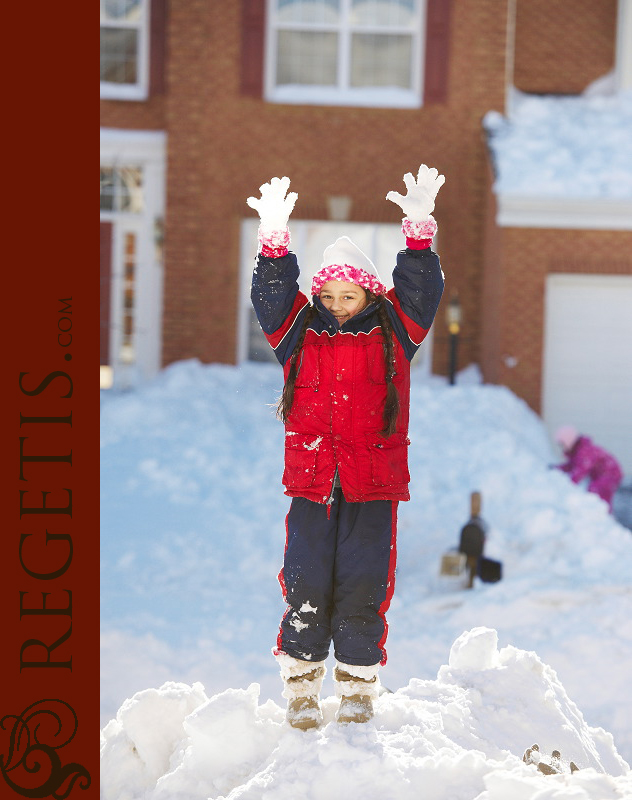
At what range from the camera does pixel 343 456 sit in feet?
12.5

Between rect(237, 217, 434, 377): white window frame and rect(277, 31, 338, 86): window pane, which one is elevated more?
rect(277, 31, 338, 86): window pane

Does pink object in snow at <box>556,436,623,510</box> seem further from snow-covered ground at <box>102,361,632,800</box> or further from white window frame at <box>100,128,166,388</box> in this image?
white window frame at <box>100,128,166,388</box>

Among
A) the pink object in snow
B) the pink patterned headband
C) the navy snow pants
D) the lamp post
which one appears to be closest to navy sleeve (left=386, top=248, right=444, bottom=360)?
the pink patterned headband

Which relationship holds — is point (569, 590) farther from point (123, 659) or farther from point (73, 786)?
point (73, 786)

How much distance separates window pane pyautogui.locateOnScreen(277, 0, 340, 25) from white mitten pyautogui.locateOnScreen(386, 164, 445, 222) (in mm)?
10420

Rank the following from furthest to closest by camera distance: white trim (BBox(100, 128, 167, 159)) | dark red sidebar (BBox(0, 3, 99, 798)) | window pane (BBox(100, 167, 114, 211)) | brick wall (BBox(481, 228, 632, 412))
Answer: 1. window pane (BBox(100, 167, 114, 211))
2. white trim (BBox(100, 128, 167, 159))
3. brick wall (BBox(481, 228, 632, 412))
4. dark red sidebar (BBox(0, 3, 99, 798))

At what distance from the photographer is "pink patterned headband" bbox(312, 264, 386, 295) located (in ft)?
12.8

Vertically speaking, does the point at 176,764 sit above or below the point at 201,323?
below

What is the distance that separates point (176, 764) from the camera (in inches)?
149

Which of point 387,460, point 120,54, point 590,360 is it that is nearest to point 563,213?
point 590,360

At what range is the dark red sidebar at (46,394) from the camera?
3.23 metres

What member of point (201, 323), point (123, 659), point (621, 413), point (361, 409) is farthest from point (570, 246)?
point (361, 409)

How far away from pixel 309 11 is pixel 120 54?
8.48ft

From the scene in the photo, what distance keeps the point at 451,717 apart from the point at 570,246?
9.24 m
